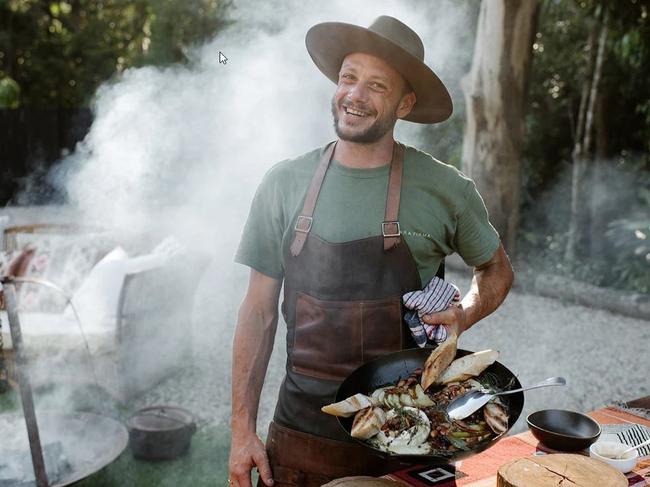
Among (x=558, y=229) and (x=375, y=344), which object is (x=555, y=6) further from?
(x=375, y=344)

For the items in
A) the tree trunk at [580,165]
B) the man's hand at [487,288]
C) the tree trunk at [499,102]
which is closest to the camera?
the man's hand at [487,288]

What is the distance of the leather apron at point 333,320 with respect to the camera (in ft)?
7.00

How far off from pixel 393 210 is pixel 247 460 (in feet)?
3.11

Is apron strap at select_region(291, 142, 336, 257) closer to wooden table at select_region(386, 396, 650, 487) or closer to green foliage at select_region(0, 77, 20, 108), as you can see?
wooden table at select_region(386, 396, 650, 487)

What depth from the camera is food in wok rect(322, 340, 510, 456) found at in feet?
5.68

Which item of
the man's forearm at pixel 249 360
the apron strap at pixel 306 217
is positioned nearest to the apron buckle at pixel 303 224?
the apron strap at pixel 306 217

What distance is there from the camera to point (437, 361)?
190 cm

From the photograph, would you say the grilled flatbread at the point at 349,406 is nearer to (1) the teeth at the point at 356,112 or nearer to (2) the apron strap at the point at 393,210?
(2) the apron strap at the point at 393,210

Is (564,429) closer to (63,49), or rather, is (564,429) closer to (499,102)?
(499,102)

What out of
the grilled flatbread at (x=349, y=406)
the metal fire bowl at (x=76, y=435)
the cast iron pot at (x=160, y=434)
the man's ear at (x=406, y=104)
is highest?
the man's ear at (x=406, y=104)

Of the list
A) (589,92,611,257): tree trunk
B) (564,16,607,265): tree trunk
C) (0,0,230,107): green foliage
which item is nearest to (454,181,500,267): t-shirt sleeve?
(564,16,607,265): tree trunk

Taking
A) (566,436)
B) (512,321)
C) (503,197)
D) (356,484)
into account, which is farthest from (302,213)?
(503,197)

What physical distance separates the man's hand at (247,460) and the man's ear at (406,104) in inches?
47.6

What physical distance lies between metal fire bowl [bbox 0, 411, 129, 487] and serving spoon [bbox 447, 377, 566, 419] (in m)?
2.25
